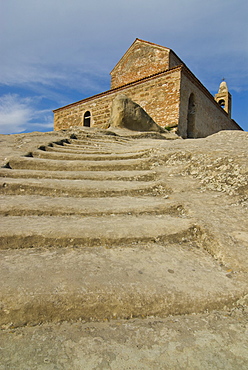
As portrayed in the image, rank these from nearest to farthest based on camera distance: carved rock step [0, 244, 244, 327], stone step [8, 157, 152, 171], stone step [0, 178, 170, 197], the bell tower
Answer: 1. carved rock step [0, 244, 244, 327]
2. stone step [0, 178, 170, 197]
3. stone step [8, 157, 152, 171]
4. the bell tower

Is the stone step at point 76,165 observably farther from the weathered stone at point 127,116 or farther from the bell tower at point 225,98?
the bell tower at point 225,98

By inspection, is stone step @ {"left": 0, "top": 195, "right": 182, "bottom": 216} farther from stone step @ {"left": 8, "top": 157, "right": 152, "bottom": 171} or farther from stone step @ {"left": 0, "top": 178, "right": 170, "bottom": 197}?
stone step @ {"left": 8, "top": 157, "right": 152, "bottom": 171}

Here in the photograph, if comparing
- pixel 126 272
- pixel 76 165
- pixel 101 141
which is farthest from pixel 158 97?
pixel 126 272

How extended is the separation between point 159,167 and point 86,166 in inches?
33.6

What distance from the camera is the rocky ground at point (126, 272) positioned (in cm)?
71

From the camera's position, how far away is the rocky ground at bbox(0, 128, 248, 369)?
71 centimetres

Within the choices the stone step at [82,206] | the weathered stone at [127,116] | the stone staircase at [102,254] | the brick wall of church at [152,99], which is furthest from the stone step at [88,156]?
the brick wall of church at [152,99]

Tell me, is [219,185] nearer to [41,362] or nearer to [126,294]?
[126,294]

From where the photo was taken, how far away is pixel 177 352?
0.70 m

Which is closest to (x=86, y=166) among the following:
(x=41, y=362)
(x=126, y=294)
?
(x=126, y=294)

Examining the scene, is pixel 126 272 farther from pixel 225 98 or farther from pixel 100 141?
pixel 225 98

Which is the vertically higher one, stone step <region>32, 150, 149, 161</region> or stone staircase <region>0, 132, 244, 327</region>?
stone step <region>32, 150, 149, 161</region>

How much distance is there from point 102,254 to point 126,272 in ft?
0.64

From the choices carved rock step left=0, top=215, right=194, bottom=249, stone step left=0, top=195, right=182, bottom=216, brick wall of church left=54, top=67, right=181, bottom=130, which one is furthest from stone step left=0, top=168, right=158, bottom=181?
brick wall of church left=54, top=67, right=181, bottom=130
